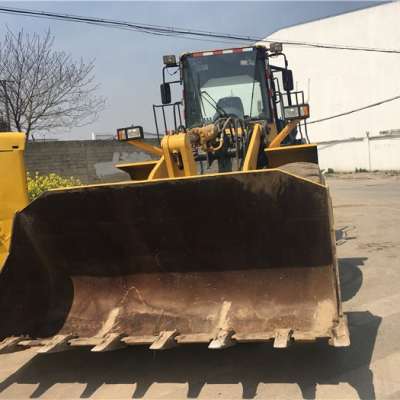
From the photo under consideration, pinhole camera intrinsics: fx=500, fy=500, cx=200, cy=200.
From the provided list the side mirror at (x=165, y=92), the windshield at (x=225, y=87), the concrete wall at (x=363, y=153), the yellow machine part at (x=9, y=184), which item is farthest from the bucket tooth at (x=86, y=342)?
the concrete wall at (x=363, y=153)

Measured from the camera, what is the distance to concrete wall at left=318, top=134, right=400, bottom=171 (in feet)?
80.4

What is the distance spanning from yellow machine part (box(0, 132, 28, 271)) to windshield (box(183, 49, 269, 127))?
8.11ft

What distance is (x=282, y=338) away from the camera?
10.5ft

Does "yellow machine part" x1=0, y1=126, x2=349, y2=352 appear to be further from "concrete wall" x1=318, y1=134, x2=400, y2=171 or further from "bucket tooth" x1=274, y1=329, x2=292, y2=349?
"concrete wall" x1=318, y1=134, x2=400, y2=171

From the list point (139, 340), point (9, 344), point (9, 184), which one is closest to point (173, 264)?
point (139, 340)

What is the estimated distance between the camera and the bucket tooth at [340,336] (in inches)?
119

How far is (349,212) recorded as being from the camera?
36.1 feet

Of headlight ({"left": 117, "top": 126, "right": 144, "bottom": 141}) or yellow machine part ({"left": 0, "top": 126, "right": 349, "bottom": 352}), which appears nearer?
yellow machine part ({"left": 0, "top": 126, "right": 349, "bottom": 352})

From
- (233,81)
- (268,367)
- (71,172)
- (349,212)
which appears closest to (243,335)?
(268,367)

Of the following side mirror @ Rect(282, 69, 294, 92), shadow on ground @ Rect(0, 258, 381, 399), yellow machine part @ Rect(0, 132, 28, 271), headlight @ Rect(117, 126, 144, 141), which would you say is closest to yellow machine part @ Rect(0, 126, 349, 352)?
shadow on ground @ Rect(0, 258, 381, 399)

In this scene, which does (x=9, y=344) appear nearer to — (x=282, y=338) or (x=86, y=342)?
(x=86, y=342)

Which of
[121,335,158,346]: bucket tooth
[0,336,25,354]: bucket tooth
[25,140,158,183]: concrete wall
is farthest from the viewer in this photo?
[25,140,158,183]: concrete wall

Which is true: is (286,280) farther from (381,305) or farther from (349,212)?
(349,212)

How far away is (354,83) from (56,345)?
87.1 feet
